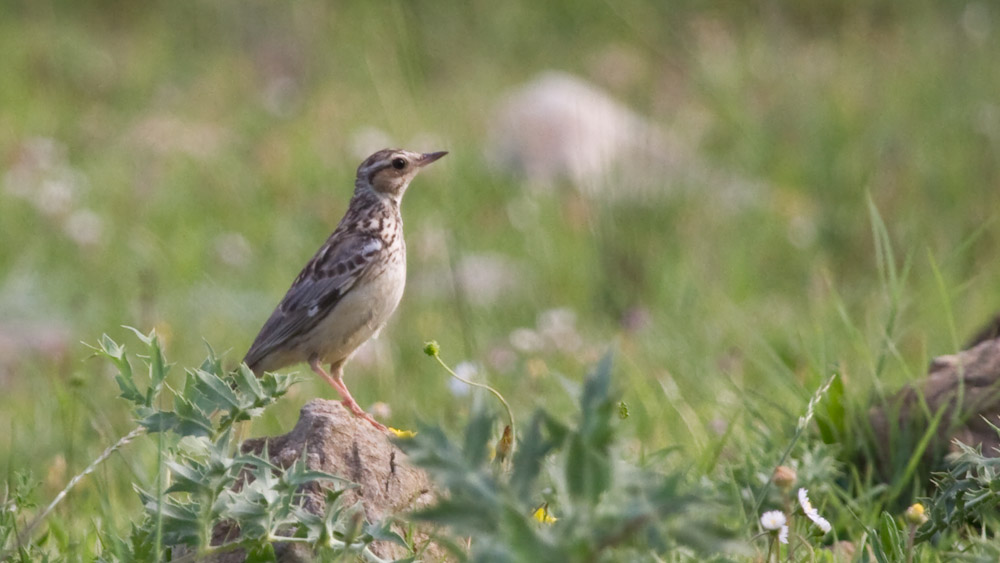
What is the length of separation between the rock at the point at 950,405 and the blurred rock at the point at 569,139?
505cm

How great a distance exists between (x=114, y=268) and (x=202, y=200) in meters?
1.32

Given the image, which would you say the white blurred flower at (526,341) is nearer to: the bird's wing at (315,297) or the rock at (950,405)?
the bird's wing at (315,297)

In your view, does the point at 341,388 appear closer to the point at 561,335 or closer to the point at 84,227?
the point at 561,335

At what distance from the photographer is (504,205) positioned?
986 centimetres

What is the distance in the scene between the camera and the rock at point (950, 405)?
4.21 m

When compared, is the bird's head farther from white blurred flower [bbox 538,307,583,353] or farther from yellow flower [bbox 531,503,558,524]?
yellow flower [bbox 531,503,558,524]

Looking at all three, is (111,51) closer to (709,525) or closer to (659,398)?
(659,398)

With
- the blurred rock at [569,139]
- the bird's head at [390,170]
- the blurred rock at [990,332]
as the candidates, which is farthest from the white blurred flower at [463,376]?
the blurred rock at [569,139]

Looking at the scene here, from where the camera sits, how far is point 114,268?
854 cm

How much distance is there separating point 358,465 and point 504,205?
6.53 meters

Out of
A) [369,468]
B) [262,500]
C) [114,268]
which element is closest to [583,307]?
[114,268]

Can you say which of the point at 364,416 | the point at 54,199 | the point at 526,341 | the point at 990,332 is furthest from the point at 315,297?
the point at 54,199

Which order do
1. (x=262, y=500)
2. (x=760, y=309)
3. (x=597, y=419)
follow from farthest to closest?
(x=760, y=309)
(x=262, y=500)
(x=597, y=419)

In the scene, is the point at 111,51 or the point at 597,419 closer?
the point at 597,419
